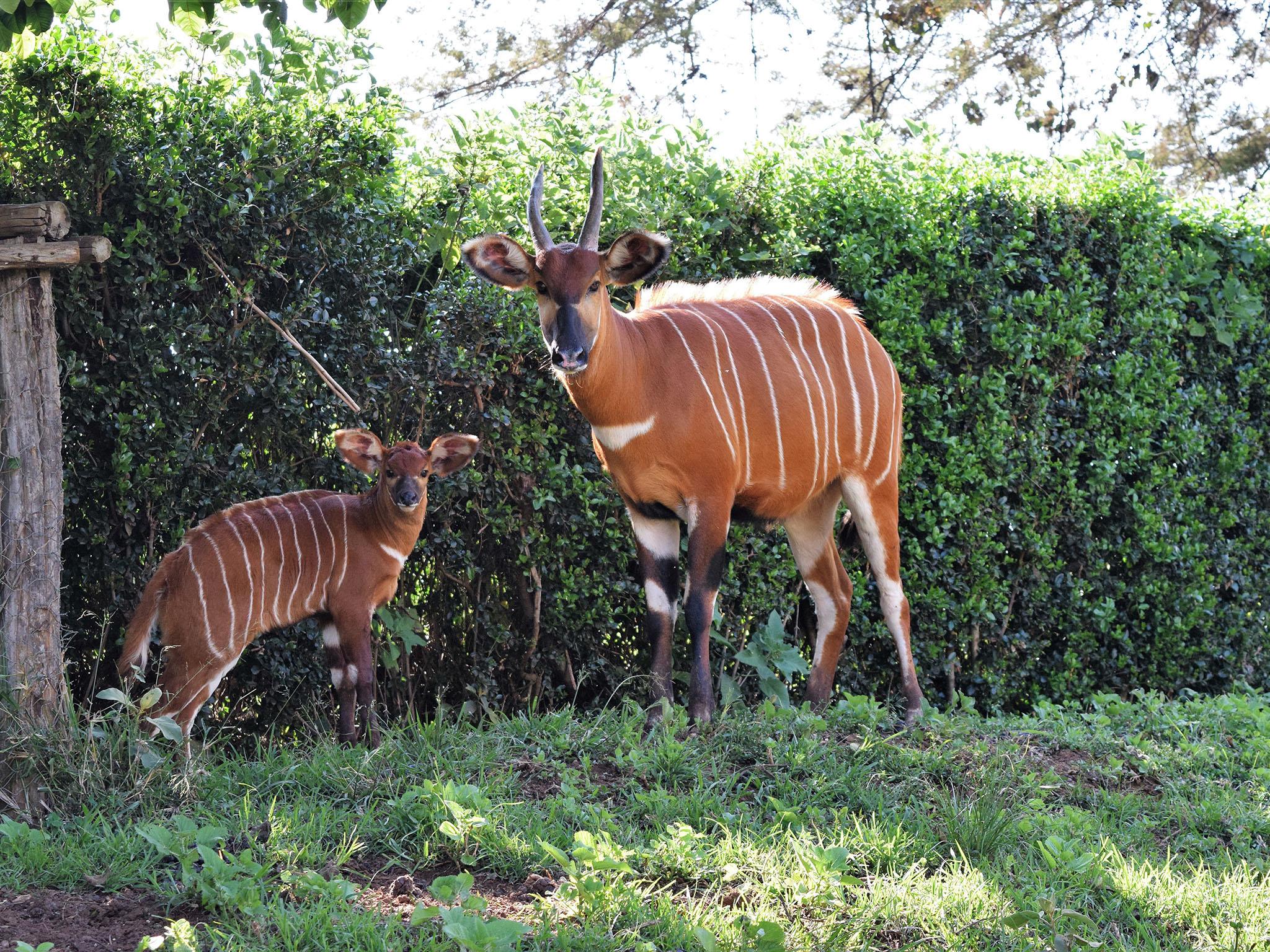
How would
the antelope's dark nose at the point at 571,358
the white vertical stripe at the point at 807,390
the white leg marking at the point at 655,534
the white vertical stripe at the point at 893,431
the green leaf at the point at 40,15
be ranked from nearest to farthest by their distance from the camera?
the green leaf at the point at 40,15 → the antelope's dark nose at the point at 571,358 → the white leg marking at the point at 655,534 → the white vertical stripe at the point at 807,390 → the white vertical stripe at the point at 893,431

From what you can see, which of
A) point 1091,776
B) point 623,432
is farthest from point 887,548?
point 623,432

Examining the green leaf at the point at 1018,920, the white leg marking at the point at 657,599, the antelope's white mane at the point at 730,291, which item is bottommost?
the green leaf at the point at 1018,920

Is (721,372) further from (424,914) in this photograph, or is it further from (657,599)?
(424,914)

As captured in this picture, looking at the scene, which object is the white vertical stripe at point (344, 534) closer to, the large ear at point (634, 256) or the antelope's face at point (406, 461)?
the antelope's face at point (406, 461)

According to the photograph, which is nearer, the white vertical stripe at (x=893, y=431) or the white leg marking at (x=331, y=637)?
the white leg marking at (x=331, y=637)

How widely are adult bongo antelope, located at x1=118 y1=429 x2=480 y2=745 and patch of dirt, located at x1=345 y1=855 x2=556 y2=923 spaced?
125cm

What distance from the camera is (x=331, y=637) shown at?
5.26m

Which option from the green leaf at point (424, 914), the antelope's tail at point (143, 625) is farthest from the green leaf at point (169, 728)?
the green leaf at point (424, 914)

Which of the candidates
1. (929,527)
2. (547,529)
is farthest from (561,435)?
(929,527)

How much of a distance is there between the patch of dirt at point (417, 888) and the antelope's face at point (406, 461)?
1617 millimetres

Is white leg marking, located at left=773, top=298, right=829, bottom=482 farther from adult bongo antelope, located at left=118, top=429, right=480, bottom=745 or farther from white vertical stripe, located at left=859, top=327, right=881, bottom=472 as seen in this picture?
adult bongo antelope, located at left=118, top=429, right=480, bottom=745

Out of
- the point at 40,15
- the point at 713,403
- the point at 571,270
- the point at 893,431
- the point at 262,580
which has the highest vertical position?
the point at 40,15

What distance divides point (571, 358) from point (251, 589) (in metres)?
1.49

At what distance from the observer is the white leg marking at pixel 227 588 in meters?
4.84
